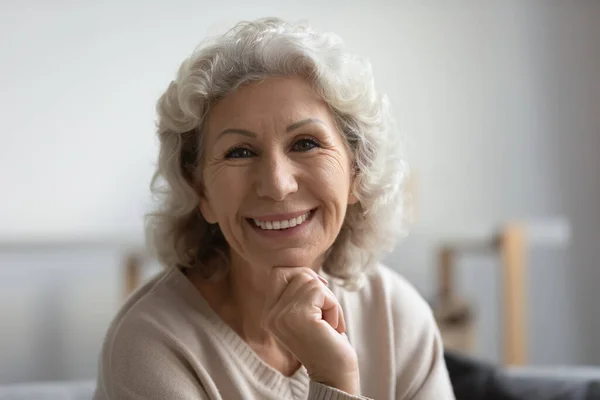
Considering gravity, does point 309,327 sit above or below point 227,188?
below

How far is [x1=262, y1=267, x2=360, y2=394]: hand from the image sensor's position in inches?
44.9

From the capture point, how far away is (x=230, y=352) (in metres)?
1.24

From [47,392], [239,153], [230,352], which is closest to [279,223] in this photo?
[239,153]

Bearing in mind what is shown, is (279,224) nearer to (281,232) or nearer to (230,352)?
(281,232)

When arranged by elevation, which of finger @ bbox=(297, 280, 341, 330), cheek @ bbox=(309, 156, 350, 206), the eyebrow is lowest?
finger @ bbox=(297, 280, 341, 330)

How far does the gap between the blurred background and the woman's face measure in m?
1.56

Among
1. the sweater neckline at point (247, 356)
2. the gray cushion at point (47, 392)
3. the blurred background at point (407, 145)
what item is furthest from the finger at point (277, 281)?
the blurred background at point (407, 145)

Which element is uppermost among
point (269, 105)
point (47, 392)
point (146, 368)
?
point (269, 105)

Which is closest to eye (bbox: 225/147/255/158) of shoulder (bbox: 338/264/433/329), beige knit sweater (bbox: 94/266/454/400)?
beige knit sweater (bbox: 94/266/454/400)

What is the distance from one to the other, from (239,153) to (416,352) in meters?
0.48

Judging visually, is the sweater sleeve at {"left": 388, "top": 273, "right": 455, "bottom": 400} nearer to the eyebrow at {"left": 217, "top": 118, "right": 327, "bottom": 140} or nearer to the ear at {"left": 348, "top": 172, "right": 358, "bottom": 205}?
the ear at {"left": 348, "top": 172, "right": 358, "bottom": 205}

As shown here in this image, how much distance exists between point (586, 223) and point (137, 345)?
242 centimetres

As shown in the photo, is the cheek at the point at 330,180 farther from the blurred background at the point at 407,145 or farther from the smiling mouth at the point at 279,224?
the blurred background at the point at 407,145

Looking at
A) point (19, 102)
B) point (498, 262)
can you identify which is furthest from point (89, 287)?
point (498, 262)
